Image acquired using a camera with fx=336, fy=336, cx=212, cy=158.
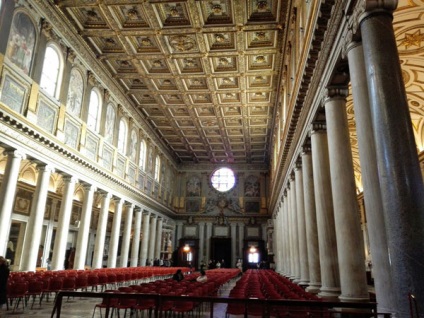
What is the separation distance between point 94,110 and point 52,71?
3.89 meters

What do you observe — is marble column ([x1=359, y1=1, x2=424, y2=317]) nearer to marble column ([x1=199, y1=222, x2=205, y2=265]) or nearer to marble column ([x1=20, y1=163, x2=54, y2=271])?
marble column ([x1=20, y1=163, x2=54, y2=271])

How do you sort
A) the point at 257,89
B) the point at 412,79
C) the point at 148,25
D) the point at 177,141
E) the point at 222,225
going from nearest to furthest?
the point at 412,79
the point at 148,25
the point at 257,89
the point at 177,141
the point at 222,225

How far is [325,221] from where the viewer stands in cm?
857

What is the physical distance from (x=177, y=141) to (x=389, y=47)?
87.4 feet

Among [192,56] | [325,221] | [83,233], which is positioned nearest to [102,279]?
[83,233]

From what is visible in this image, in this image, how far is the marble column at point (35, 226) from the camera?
1219 cm

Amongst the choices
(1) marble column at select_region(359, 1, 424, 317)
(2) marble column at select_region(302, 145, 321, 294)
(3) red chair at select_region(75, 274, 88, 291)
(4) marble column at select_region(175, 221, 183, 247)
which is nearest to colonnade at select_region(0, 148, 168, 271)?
(3) red chair at select_region(75, 274, 88, 291)

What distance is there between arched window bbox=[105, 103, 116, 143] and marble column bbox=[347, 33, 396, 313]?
15557mm

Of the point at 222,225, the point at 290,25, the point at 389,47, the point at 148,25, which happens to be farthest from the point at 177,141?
the point at 389,47

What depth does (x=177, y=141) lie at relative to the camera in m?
30.8

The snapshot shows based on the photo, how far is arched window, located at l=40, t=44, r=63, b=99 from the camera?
13812 mm

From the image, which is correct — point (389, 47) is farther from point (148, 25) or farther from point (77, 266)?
point (77, 266)

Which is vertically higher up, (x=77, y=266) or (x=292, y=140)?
(x=292, y=140)

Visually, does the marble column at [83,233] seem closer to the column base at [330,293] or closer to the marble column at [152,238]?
the marble column at [152,238]
